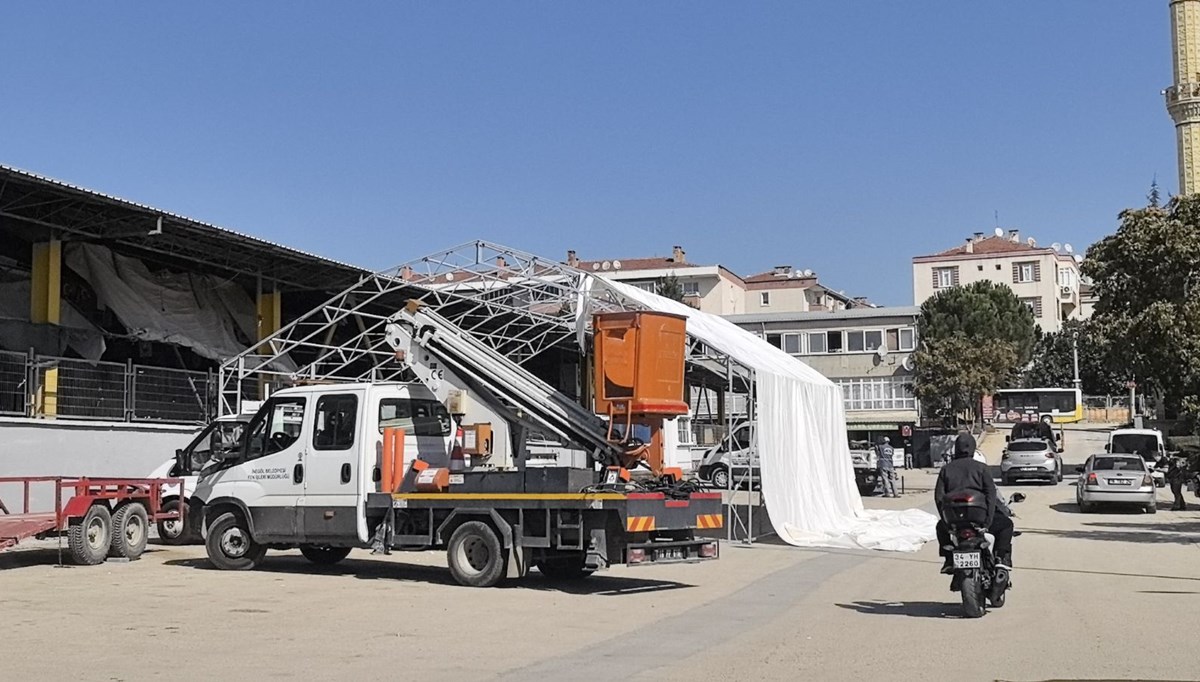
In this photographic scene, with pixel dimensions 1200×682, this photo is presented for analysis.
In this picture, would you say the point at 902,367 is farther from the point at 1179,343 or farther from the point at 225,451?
the point at 225,451

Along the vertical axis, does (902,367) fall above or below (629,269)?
below

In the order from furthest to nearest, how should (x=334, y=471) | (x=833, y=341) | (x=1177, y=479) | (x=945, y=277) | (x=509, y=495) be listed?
(x=945, y=277)
(x=833, y=341)
(x=1177, y=479)
(x=334, y=471)
(x=509, y=495)

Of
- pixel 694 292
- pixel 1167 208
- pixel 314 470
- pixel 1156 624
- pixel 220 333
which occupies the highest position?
pixel 694 292

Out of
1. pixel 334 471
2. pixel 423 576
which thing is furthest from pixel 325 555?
pixel 334 471

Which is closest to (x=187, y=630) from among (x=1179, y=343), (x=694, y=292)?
(x=1179, y=343)

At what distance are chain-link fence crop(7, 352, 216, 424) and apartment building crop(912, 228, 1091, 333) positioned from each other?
74.9 m

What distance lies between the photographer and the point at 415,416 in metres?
15.4

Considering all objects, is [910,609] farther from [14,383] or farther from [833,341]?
[833,341]

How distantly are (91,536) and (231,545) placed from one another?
235cm

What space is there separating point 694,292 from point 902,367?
70.5 feet

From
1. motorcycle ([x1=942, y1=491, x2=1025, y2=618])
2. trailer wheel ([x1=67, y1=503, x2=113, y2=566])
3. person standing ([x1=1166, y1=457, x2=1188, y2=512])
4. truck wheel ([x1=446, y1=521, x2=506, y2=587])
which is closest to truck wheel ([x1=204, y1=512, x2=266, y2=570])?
trailer wheel ([x1=67, y1=503, x2=113, y2=566])

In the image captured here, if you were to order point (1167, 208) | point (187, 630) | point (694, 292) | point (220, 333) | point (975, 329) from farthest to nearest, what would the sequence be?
point (694, 292), point (975, 329), point (220, 333), point (1167, 208), point (187, 630)

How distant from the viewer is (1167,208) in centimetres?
2794

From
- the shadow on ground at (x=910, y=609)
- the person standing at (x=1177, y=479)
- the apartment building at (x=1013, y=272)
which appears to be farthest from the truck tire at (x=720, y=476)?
the apartment building at (x=1013, y=272)
